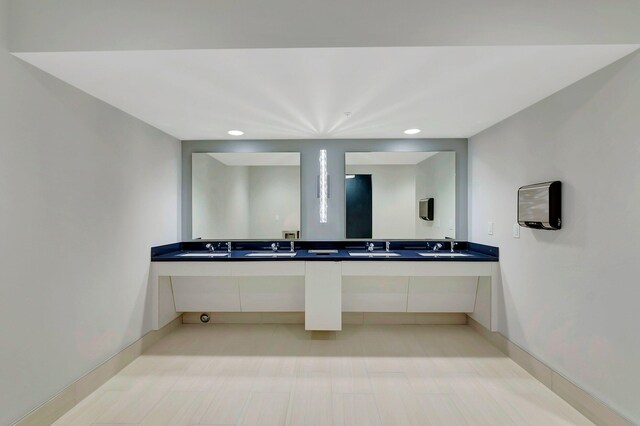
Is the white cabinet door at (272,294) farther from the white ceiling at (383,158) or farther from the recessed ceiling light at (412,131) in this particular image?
the recessed ceiling light at (412,131)

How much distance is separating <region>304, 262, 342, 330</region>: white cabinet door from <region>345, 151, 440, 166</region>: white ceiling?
123 centimetres

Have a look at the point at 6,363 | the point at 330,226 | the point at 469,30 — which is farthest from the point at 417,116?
the point at 6,363

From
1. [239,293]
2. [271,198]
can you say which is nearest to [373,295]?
[239,293]

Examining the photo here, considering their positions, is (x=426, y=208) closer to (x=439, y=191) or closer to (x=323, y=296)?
(x=439, y=191)

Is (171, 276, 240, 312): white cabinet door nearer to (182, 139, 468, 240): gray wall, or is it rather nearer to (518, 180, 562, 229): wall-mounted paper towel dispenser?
(182, 139, 468, 240): gray wall

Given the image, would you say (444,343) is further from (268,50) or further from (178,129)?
(178,129)

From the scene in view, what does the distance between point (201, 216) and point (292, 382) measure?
210 centimetres

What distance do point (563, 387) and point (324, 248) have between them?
2275 millimetres

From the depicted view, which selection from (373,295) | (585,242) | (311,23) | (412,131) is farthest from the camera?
(373,295)

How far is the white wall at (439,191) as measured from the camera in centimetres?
347

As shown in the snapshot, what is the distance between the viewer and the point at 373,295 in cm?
328

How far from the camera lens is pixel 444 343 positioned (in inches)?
117

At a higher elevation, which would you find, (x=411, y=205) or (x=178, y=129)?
(x=178, y=129)

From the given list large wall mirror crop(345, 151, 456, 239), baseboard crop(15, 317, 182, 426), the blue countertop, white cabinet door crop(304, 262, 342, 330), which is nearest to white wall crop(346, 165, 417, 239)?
large wall mirror crop(345, 151, 456, 239)
